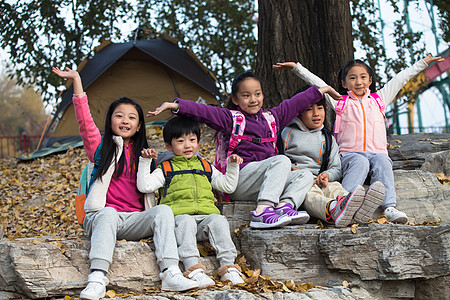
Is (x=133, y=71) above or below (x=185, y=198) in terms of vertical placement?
above

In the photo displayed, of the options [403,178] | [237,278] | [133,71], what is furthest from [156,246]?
[133,71]

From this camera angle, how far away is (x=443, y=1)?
31.2 ft

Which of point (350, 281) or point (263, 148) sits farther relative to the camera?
point (263, 148)

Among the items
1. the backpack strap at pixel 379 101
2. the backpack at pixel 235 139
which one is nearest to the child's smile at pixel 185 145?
the backpack at pixel 235 139

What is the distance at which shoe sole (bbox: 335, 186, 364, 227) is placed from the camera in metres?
3.35

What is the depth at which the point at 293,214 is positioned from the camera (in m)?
3.55

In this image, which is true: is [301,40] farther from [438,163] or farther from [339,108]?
[438,163]

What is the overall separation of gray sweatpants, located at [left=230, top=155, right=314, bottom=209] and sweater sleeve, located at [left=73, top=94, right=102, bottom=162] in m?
1.12

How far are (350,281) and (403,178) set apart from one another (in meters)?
1.25

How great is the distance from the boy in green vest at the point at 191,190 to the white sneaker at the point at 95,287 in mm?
507

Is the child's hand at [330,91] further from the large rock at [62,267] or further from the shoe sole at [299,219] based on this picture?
the large rock at [62,267]

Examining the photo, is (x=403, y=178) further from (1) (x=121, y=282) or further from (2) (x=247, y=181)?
(1) (x=121, y=282)

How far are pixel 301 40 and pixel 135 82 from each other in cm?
440

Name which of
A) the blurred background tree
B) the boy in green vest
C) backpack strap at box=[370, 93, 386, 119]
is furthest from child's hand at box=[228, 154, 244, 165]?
the blurred background tree
